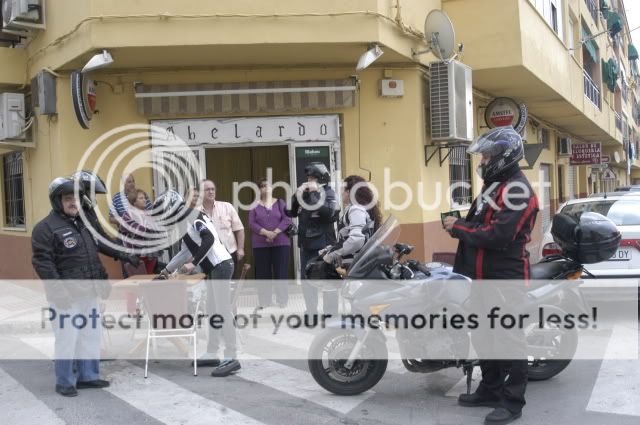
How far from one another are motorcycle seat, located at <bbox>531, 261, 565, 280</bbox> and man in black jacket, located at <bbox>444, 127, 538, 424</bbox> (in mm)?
495

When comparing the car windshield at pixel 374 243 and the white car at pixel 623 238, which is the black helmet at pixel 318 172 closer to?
the car windshield at pixel 374 243

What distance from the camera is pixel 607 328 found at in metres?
7.17

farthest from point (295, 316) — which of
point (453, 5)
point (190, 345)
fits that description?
point (453, 5)

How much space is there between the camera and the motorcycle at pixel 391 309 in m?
4.88

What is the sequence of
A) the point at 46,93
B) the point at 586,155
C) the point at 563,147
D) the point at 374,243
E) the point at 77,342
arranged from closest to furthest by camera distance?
the point at 374,243 < the point at 77,342 < the point at 46,93 < the point at 563,147 < the point at 586,155

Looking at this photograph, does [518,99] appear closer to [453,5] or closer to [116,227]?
[453,5]

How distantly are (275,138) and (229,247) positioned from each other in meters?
2.24

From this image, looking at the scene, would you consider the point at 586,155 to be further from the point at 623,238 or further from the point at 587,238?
the point at 587,238

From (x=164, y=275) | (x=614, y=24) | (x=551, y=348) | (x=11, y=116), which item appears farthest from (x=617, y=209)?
(x=614, y=24)

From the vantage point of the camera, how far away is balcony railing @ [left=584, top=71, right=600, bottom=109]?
59.1ft

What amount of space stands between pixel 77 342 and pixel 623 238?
19.8 feet

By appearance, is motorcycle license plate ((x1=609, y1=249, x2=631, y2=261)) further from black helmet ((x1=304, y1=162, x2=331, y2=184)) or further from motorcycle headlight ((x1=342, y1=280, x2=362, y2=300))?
motorcycle headlight ((x1=342, y1=280, x2=362, y2=300))

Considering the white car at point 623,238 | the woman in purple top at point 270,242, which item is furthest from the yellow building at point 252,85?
the white car at point 623,238

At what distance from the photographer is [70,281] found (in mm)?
5367
